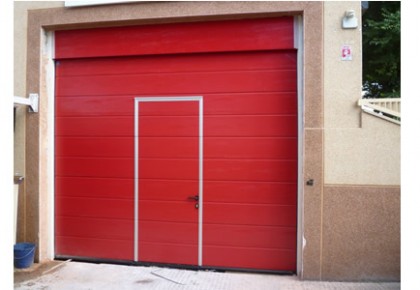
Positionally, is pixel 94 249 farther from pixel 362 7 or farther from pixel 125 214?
pixel 362 7

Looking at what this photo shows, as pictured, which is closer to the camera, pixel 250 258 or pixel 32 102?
pixel 250 258

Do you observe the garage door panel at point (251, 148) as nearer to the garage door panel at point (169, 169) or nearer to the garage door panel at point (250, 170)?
the garage door panel at point (250, 170)

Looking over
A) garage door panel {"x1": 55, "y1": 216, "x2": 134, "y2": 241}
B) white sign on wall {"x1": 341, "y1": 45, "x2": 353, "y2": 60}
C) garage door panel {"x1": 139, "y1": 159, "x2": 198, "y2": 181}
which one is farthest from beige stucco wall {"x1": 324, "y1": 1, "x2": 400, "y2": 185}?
garage door panel {"x1": 55, "y1": 216, "x2": 134, "y2": 241}

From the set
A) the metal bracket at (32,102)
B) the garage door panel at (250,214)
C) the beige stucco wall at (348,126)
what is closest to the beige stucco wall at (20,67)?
the metal bracket at (32,102)

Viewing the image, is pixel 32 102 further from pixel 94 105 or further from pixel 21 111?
pixel 94 105

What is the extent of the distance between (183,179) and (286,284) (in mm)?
1826

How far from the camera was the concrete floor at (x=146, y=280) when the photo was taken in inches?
152

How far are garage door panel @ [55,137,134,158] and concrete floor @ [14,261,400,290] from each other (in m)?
1.56

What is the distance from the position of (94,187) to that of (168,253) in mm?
1417

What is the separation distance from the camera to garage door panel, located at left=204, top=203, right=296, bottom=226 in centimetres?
425

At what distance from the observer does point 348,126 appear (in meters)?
3.96

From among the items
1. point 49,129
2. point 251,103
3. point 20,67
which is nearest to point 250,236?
point 251,103

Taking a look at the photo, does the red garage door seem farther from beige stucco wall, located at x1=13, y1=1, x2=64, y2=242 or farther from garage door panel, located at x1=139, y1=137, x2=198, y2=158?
beige stucco wall, located at x1=13, y1=1, x2=64, y2=242

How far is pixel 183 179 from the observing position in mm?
4473
